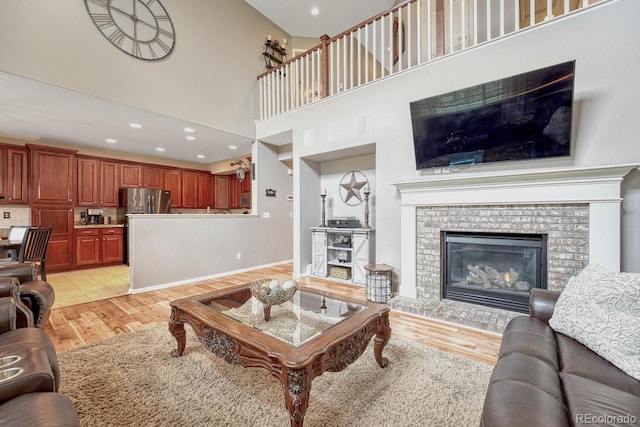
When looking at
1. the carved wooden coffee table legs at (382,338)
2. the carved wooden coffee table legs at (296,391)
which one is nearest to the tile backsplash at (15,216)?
the carved wooden coffee table legs at (296,391)

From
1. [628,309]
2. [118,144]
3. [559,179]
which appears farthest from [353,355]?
[118,144]

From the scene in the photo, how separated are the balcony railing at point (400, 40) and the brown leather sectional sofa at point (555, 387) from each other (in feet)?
9.99

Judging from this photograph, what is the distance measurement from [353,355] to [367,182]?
3.17 m

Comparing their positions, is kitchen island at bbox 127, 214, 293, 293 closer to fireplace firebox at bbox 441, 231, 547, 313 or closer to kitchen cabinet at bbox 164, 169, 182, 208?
kitchen cabinet at bbox 164, 169, 182, 208

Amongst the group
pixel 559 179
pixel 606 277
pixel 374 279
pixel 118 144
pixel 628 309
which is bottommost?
pixel 374 279

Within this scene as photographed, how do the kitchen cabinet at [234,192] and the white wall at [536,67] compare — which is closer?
the white wall at [536,67]

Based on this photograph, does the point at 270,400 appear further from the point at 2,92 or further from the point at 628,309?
the point at 2,92

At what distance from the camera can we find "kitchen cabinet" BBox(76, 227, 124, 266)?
5133mm

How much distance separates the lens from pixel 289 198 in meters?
5.75

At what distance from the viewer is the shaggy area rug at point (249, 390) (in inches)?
55.0

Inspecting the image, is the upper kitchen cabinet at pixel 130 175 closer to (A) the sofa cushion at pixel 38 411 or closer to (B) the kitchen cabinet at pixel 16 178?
(B) the kitchen cabinet at pixel 16 178

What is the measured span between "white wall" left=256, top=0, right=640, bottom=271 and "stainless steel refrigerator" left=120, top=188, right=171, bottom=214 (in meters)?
4.43

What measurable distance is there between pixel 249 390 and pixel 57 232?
17.9 ft

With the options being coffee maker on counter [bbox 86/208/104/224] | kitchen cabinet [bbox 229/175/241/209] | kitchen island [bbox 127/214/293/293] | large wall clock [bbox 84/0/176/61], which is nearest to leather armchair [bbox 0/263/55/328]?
kitchen island [bbox 127/214/293/293]
